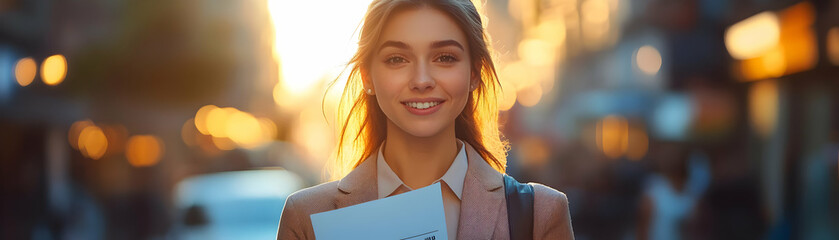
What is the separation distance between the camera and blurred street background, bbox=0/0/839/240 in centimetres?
1191

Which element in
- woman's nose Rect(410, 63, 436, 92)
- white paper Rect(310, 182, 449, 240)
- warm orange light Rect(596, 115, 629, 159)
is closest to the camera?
white paper Rect(310, 182, 449, 240)

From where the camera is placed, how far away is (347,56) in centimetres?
246

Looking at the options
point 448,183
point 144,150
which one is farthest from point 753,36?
point 144,150

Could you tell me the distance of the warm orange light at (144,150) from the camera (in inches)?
1254

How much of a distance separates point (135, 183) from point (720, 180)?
20.5m

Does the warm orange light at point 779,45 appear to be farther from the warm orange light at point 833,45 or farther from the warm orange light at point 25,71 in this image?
the warm orange light at point 25,71

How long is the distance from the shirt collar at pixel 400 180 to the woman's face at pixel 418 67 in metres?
0.19

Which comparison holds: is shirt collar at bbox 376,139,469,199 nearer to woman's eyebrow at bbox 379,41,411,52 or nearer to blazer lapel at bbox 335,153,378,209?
blazer lapel at bbox 335,153,378,209

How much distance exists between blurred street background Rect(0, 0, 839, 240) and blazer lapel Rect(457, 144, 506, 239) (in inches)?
17.2

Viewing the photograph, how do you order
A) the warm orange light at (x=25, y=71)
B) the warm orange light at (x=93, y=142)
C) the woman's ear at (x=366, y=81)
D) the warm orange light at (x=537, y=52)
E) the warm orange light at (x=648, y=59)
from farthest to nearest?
the warm orange light at (x=537, y=52), the warm orange light at (x=648, y=59), the warm orange light at (x=93, y=142), the warm orange light at (x=25, y=71), the woman's ear at (x=366, y=81)

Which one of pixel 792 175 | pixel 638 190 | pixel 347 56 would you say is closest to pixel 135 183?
pixel 638 190

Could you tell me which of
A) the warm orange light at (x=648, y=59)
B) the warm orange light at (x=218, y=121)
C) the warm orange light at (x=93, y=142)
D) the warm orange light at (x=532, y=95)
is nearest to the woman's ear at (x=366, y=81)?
the warm orange light at (x=648, y=59)

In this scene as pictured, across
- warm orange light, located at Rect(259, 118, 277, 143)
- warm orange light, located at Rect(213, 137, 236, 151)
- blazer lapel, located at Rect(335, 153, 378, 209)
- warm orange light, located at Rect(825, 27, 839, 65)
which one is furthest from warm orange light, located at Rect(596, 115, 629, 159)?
warm orange light, located at Rect(259, 118, 277, 143)

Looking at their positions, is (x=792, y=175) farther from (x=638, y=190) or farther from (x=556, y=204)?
(x=556, y=204)
